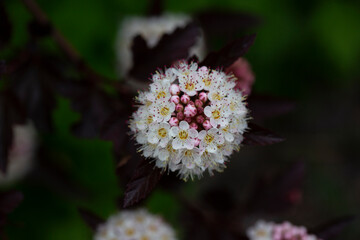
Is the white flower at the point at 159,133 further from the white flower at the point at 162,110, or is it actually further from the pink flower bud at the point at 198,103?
the pink flower bud at the point at 198,103

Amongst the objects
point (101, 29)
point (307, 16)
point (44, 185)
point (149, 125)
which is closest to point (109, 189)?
point (44, 185)

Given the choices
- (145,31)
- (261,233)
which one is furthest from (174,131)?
(145,31)

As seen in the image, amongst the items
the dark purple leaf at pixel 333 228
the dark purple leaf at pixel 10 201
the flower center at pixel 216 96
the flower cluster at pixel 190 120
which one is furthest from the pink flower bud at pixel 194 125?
the dark purple leaf at pixel 333 228

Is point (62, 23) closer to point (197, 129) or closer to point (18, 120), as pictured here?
point (18, 120)

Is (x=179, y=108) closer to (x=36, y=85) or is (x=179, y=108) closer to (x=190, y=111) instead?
(x=190, y=111)

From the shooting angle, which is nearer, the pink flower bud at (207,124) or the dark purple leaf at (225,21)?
the pink flower bud at (207,124)

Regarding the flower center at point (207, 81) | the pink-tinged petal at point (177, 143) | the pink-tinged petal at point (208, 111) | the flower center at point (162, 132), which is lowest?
the pink-tinged petal at point (177, 143)

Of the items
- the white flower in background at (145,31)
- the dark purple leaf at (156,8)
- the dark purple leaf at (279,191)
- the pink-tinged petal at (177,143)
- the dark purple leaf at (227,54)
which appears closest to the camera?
the pink-tinged petal at (177,143)
